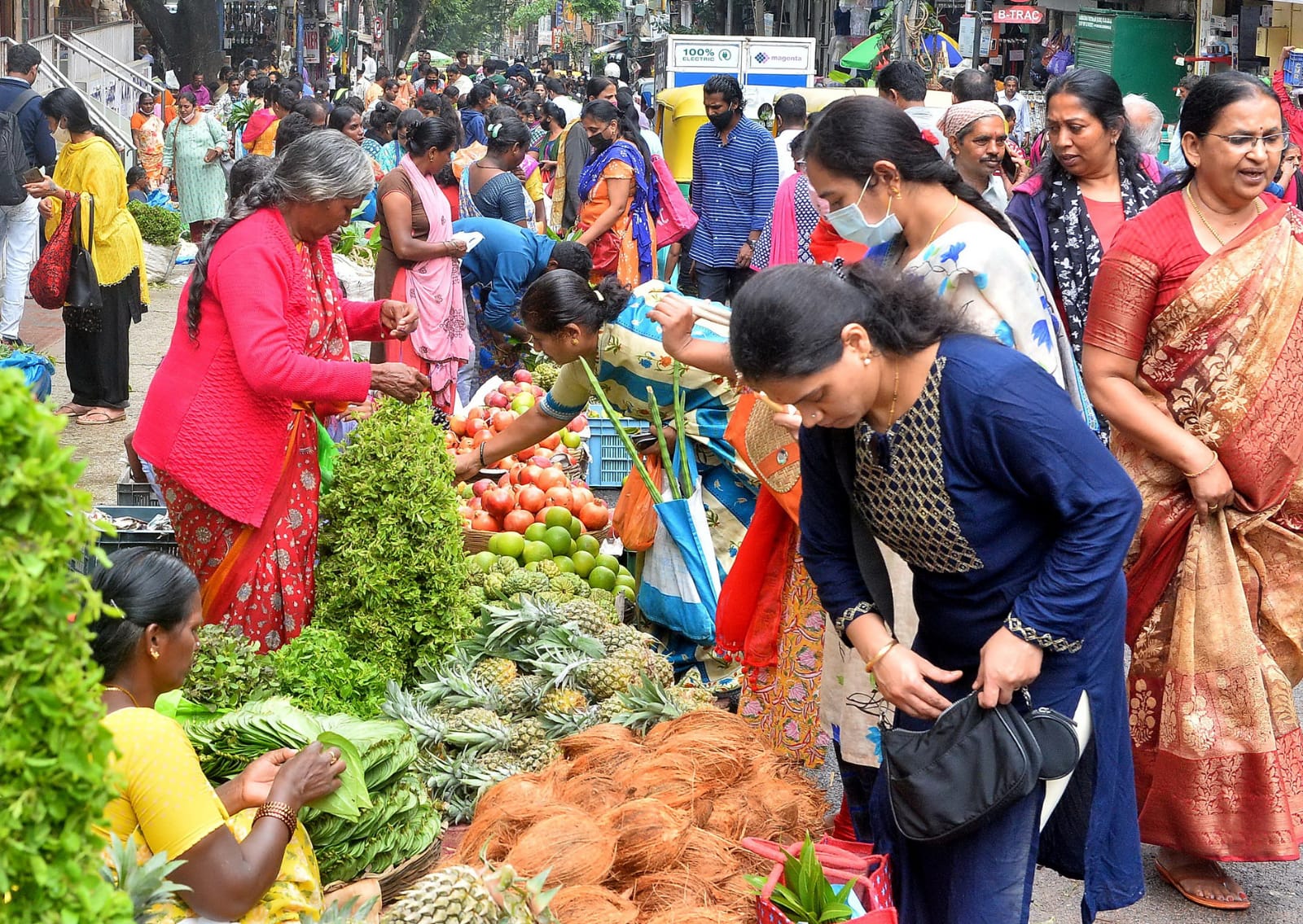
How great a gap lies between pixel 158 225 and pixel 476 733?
1088 centimetres

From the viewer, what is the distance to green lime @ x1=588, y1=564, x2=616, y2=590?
19.6 ft

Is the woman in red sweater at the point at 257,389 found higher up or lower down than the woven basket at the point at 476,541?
higher up

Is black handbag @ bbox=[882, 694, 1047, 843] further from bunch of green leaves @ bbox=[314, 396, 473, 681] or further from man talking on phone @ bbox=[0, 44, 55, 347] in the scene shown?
man talking on phone @ bbox=[0, 44, 55, 347]

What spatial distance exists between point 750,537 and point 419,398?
125 centimetres

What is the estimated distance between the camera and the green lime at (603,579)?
596cm

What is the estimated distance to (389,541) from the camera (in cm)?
443

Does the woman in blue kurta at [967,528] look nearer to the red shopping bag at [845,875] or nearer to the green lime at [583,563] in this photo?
the red shopping bag at [845,875]

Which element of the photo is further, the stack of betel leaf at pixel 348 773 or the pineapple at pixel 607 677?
the pineapple at pixel 607 677

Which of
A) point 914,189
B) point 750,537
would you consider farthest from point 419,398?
point 914,189

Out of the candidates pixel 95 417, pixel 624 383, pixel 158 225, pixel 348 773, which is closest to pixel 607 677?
pixel 624 383

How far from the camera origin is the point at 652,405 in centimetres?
499

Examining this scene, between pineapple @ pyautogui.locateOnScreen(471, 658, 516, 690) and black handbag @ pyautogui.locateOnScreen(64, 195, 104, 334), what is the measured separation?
16.1ft

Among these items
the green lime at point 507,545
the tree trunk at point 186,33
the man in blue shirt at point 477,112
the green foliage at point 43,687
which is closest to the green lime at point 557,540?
the green lime at point 507,545

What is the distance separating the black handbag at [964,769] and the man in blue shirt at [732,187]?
7685 mm
